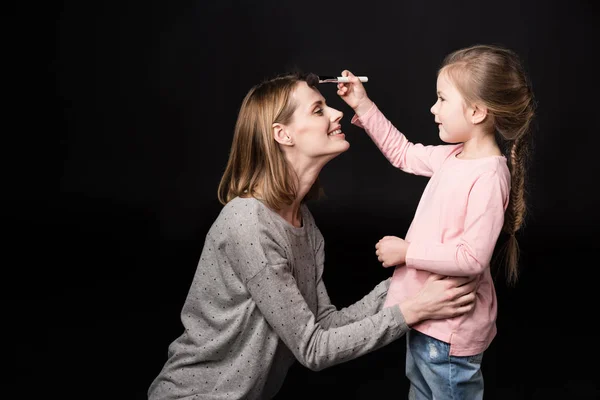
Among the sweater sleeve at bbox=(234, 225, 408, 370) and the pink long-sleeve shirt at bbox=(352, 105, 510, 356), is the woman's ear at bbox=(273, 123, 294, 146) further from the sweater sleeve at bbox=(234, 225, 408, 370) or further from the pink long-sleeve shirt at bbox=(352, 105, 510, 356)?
the pink long-sleeve shirt at bbox=(352, 105, 510, 356)

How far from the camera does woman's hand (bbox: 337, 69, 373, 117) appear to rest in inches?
103

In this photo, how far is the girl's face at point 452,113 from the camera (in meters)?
2.30

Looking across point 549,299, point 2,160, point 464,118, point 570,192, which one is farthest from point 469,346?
point 2,160

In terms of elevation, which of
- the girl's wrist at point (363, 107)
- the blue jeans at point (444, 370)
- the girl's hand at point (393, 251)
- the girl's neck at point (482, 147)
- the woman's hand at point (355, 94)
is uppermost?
the woman's hand at point (355, 94)

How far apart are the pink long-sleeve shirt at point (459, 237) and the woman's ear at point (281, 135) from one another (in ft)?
1.51

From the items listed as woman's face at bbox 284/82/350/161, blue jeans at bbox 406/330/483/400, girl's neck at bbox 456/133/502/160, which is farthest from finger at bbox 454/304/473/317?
woman's face at bbox 284/82/350/161

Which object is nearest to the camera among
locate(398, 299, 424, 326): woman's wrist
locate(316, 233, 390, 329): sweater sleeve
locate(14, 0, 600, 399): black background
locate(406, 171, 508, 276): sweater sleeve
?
locate(406, 171, 508, 276): sweater sleeve

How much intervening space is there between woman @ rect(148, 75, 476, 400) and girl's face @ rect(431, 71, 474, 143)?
347mm

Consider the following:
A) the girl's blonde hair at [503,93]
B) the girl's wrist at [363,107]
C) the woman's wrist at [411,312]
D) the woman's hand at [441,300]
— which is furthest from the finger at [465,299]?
the girl's wrist at [363,107]

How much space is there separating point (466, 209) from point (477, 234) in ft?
0.28

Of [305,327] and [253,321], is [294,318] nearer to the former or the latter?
[305,327]

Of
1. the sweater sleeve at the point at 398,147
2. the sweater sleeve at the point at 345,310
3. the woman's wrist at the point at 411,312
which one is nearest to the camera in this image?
the woman's wrist at the point at 411,312

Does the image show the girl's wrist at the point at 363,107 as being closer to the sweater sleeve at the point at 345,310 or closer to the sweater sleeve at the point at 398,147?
the sweater sleeve at the point at 398,147

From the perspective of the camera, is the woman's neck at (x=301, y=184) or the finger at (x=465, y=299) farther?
the woman's neck at (x=301, y=184)
